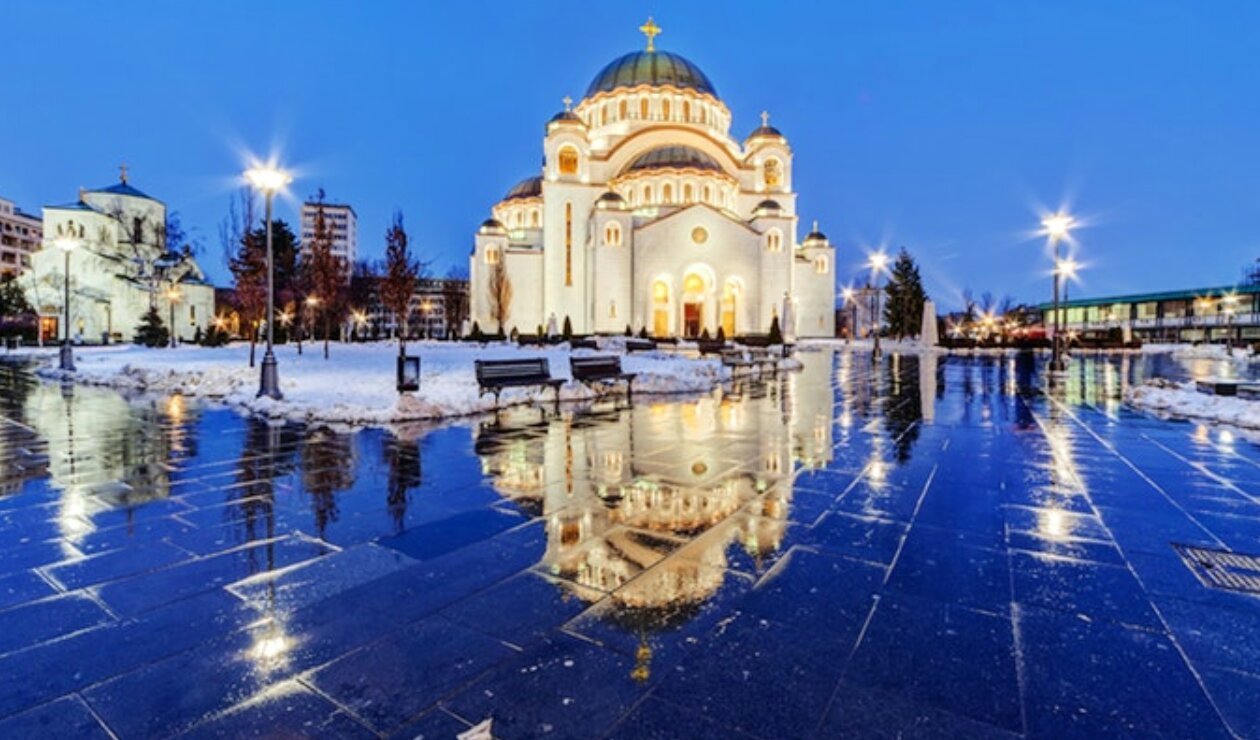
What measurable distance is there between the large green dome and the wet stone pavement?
5655 cm

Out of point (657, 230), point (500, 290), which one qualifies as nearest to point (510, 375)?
point (657, 230)

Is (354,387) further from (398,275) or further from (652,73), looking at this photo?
(652,73)

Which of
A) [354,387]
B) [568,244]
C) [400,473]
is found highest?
[568,244]

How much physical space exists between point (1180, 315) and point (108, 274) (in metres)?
122

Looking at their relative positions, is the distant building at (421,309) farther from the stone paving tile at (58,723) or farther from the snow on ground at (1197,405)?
the stone paving tile at (58,723)

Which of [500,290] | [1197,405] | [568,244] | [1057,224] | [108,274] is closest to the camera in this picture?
[1197,405]

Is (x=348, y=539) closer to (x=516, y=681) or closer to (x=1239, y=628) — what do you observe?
(x=516, y=681)

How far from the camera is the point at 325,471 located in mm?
6816

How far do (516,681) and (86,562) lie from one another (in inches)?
136

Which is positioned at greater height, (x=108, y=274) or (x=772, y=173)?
(x=772, y=173)

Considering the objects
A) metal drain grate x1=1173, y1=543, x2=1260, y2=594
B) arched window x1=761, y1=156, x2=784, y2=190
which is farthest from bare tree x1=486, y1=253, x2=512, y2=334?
metal drain grate x1=1173, y1=543, x2=1260, y2=594

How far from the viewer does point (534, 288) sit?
2265 inches

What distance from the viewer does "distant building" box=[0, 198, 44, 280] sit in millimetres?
76688

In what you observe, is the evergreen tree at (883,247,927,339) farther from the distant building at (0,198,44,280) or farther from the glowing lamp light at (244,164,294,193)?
the distant building at (0,198,44,280)
